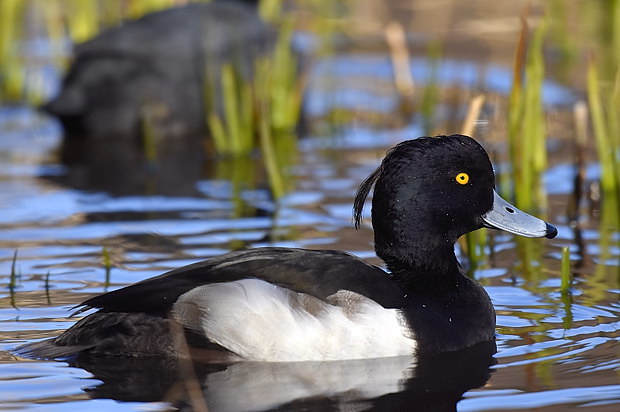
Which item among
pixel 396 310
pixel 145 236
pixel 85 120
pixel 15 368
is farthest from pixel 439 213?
pixel 85 120

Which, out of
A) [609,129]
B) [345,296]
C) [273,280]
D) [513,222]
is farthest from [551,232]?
[609,129]

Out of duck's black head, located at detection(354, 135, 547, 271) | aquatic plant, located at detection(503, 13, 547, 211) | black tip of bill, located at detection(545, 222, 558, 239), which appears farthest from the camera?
aquatic plant, located at detection(503, 13, 547, 211)

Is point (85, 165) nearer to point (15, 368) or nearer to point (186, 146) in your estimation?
point (186, 146)

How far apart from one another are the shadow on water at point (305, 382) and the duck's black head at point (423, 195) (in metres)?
0.56

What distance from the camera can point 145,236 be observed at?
7.85m

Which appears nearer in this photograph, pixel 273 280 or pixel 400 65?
pixel 273 280

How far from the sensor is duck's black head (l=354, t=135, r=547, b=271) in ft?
19.0

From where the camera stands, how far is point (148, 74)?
35.7 ft

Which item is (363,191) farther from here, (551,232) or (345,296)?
(551,232)

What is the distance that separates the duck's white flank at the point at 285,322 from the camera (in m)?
5.29

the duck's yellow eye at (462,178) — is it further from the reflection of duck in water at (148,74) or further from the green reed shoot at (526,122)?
the reflection of duck in water at (148,74)

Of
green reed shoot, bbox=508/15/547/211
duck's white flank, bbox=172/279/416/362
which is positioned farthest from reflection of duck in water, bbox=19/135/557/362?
green reed shoot, bbox=508/15/547/211

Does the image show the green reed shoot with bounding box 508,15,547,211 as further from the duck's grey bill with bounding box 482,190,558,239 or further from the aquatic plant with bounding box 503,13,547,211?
the duck's grey bill with bounding box 482,190,558,239

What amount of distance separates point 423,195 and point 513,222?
49 cm
